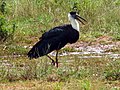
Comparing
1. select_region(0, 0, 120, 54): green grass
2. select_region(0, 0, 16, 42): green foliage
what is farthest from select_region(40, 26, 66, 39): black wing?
select_region(0, 0, 120, 54): green grass

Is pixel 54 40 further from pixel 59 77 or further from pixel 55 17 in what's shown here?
pixel 55 17

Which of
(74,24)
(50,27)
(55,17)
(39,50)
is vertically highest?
(55,17)

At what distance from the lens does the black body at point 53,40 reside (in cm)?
1008

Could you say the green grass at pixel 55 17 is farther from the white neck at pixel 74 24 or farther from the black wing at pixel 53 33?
the black wing at pixel 53 33

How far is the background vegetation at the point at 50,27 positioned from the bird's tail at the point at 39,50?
21 centimetres

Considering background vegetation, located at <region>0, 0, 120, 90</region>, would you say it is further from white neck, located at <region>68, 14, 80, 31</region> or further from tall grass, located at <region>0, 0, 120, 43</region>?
white neck, located at <region>68, 14, 80, 31</region>

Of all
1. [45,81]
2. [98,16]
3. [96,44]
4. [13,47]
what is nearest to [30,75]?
[45,81]

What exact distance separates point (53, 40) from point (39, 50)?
0.41 metres

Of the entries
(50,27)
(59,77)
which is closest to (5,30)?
(50,27)

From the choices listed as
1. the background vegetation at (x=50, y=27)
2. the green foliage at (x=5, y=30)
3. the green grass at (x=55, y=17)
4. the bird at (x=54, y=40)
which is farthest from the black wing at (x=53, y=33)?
the green grass at (x=55, y=17)

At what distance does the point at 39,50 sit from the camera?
10.1 m

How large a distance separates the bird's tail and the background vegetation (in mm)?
214

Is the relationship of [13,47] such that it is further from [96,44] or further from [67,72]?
[67,72]

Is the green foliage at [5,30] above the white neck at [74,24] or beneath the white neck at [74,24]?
above
